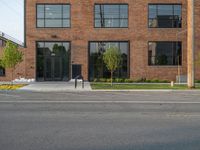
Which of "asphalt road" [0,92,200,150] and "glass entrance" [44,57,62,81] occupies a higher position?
"glass entrance" [44,57,62,81]

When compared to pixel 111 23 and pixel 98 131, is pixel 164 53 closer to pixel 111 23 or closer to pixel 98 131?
pixel 111 23

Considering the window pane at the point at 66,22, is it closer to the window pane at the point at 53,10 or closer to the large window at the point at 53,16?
the large window at the point at 53,16

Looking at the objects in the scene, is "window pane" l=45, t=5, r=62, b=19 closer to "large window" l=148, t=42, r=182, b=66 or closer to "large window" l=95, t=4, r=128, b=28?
"large window" l=95, t=4, r=128, b=28

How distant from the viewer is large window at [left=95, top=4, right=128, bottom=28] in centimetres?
4441

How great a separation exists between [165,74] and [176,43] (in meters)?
3.38

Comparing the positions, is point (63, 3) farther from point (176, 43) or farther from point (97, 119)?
point (97, 119)

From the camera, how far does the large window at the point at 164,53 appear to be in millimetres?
44656

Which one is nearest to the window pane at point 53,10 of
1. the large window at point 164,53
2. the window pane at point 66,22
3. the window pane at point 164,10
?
the window pane at point 66,22

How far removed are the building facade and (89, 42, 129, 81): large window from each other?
10cm

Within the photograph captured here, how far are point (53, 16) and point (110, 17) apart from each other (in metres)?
5.80

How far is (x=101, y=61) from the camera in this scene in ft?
147

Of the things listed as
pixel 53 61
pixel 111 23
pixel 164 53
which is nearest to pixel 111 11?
pixel 111 23

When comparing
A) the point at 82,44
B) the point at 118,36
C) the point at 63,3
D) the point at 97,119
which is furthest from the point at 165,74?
the point at 97,119

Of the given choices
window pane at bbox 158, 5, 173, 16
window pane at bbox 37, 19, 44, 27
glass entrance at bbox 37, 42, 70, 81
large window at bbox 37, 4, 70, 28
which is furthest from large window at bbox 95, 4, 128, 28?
window pane at bbox 37, 19, 44, 27
